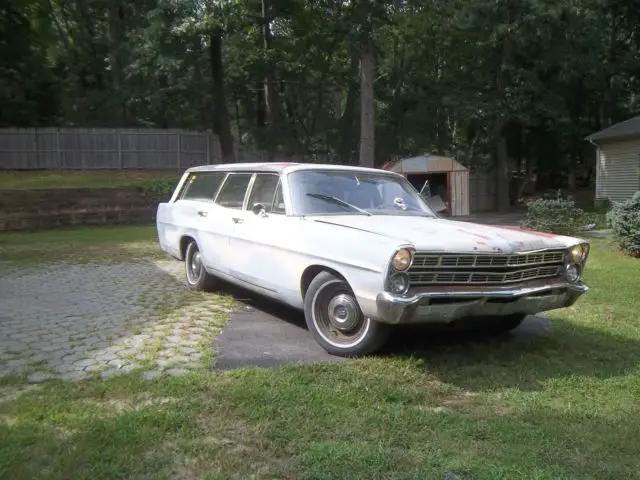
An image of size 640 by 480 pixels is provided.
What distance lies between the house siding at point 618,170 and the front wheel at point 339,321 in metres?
19.8

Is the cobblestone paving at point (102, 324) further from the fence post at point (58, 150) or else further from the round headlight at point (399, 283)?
the fence post at point (58, 150)

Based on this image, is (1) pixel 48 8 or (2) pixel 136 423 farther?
(1) pixel 48 8

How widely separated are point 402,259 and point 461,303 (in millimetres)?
599

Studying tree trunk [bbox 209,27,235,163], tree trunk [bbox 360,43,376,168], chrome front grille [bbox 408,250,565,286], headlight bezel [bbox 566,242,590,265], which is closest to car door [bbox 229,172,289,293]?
chrome front grille [bbox 408,250,565,286]

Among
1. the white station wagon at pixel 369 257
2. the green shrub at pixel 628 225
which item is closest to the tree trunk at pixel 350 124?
the green shrub at pixel 628 225

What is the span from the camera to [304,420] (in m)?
3.71

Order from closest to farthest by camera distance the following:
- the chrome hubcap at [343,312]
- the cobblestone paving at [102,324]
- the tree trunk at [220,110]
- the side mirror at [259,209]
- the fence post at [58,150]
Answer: the cobblestone paving at [102,324], the chrome hubcap at [343,312], the side mirror at [259,209], the fence post at [58,150], the tree trunk at [220,110]

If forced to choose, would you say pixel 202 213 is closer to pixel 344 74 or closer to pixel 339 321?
pixel 339 321

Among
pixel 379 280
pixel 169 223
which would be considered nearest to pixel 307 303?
pixel 379 280

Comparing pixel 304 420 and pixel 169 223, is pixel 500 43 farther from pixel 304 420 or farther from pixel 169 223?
pixel 304 420

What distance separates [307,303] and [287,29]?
91.8 ft

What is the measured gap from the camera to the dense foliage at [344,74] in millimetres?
23078

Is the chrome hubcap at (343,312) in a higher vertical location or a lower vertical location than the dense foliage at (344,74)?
lower

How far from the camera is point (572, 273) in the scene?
17.0 ft
